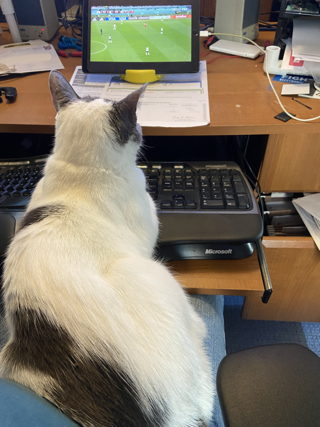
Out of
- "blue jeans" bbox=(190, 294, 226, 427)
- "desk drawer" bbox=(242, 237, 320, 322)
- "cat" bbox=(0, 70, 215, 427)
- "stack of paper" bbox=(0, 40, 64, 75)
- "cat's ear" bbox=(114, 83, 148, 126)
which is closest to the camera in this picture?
"cat" bbox=(0, 70, 215, 427)

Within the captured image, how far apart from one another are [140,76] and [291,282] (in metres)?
0.73

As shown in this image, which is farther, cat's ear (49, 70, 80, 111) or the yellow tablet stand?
the yellow tablet stand

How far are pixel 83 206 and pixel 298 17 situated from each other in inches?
31.2

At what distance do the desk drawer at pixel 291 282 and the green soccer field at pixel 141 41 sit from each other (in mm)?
574

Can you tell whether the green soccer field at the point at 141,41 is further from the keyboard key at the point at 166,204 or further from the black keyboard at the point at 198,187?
the keyboard key at the point at 166,204

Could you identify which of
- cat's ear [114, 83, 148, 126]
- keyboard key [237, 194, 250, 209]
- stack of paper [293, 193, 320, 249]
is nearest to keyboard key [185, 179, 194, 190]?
keyboard key [237, 194, 250, 209]

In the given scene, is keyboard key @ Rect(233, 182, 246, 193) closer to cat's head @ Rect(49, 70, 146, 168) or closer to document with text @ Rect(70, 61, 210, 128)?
document with text @ Rect(70, 61, 210, 128)

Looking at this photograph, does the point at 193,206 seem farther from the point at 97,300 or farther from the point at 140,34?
the point at 140,34

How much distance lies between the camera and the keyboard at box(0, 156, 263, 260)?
1.90 ft

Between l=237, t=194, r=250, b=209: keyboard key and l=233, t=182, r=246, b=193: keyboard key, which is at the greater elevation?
l=233, t=182, r=246, b=193: keyboard key

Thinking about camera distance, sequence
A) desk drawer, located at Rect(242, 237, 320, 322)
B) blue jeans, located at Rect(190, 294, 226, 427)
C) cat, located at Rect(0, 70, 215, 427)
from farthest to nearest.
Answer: desk drawer, located at Rect(242, 237, 320, 322) < blue jeans, located at Rect(190, 294, 226, 427) < cat, located at Rect(0, 70, 215, 427)

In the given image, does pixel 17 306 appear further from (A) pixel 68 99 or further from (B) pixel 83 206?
(A) pixel 68 99

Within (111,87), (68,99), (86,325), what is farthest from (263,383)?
(111,87)

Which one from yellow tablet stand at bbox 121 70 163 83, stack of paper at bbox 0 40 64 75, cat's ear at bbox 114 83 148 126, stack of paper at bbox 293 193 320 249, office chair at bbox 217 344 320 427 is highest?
cat's ear at bbox 114 83 148 126
